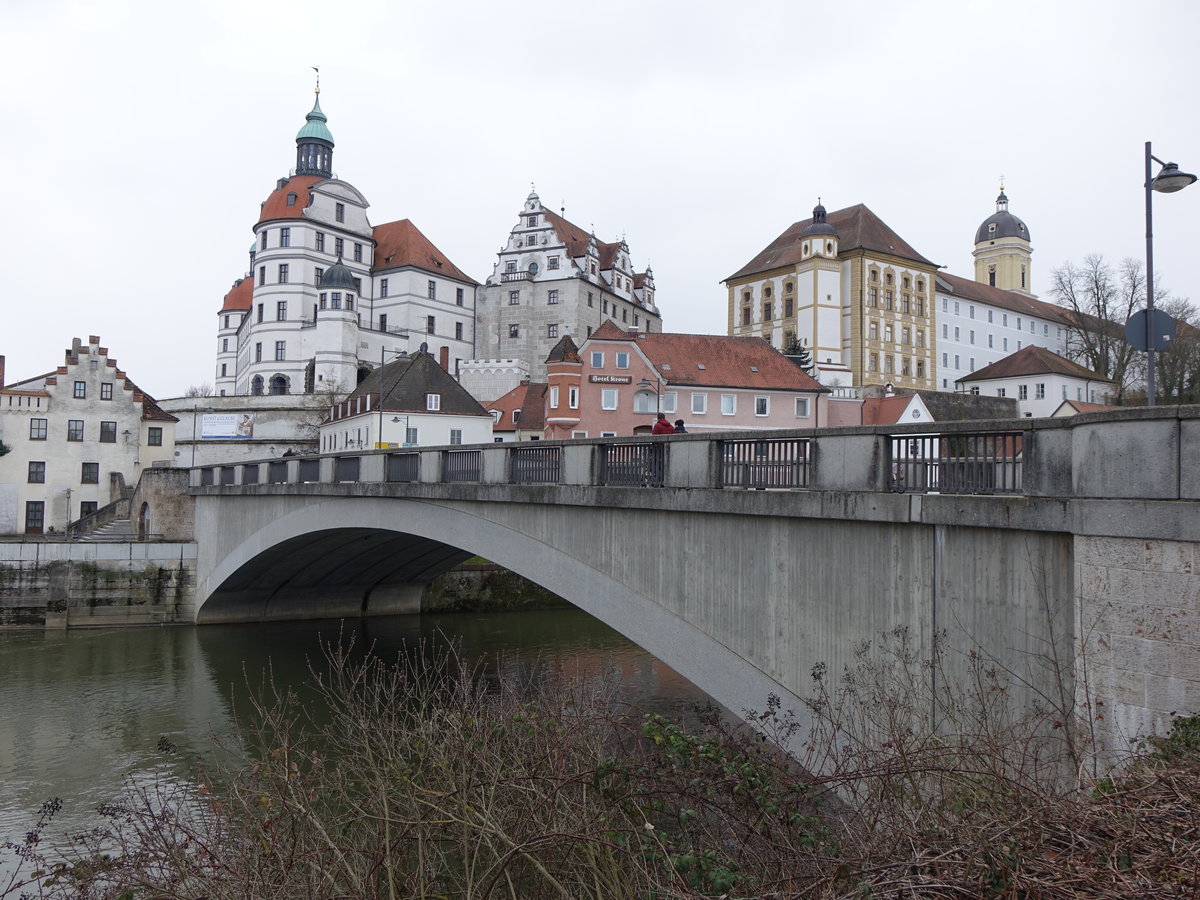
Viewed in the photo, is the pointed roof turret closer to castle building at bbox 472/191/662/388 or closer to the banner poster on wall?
castle building at bbox 472/191/662/388

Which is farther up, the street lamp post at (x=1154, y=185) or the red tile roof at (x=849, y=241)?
the red tile roof at (x=849, y=241)

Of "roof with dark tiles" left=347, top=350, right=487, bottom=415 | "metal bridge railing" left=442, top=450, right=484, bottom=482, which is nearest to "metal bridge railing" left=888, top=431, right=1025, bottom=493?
"metal bridge railing" left=442, top=450, right=484, bottom=482

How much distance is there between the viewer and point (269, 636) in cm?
2945

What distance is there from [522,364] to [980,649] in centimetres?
6893

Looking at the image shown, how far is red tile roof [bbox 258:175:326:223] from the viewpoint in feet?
254

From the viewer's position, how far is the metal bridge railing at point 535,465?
13812 mm

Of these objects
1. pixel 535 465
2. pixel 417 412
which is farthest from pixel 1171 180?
pixel 417 412

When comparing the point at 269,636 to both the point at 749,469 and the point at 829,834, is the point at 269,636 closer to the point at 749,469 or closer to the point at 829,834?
the point at 749,469

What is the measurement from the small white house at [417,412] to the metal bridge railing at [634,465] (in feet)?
113

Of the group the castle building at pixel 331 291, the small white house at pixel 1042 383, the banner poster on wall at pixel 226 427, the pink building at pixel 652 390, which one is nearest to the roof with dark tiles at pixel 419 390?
the pink building at pixel 652 390

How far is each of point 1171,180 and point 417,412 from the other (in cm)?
4169

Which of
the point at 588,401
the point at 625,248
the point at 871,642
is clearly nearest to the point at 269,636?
the point at 588,401

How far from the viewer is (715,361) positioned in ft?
161

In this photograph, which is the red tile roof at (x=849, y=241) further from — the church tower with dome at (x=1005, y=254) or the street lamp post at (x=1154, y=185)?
the street lamp post at (x=1154, y=185)
